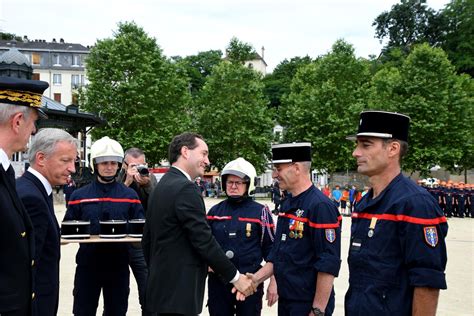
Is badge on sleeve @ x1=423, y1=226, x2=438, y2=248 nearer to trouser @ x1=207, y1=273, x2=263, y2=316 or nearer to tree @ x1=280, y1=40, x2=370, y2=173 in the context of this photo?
trouser @ x1=207, y1=273, x2=263, y2=316

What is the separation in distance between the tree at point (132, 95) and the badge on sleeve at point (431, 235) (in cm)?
4285

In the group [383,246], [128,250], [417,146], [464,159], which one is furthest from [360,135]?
[464,159]

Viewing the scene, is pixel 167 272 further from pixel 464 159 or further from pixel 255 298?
pixel 464 159

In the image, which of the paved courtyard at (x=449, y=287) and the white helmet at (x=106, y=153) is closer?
the white helmet at (x=106, y=153)

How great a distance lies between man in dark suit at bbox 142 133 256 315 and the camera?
457 centimetres

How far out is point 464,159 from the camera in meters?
49.9

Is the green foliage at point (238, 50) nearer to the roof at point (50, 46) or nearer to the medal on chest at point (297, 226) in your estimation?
the roof at point (50, 46)

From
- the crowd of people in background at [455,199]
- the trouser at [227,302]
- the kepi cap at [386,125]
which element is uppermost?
the kepi cap at [386,125]

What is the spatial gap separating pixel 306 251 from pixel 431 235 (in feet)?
4.90

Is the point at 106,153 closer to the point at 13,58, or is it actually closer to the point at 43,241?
the point at 43,241

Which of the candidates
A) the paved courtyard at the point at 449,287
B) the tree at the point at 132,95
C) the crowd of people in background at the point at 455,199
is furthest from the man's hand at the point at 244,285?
the tree at the point at 132,95

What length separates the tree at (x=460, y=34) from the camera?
2810 inches

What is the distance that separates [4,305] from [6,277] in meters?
0.15

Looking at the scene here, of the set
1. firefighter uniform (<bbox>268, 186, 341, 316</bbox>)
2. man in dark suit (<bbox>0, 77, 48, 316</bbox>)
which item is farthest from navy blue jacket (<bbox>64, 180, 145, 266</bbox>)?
man in dark suit (<bbox>0, 77, 48, 316</bbox>)
